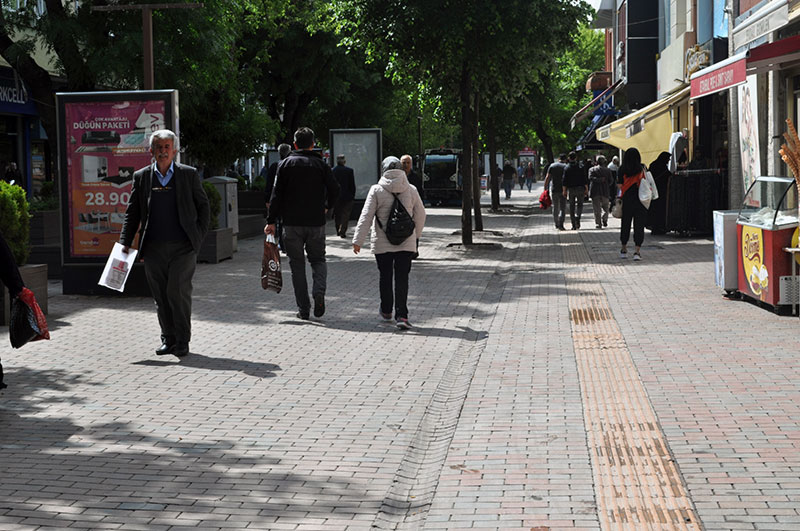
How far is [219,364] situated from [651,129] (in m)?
16.8

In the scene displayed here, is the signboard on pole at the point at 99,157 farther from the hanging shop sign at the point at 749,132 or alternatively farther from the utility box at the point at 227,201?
the hanging shop sign at the point at 749,132

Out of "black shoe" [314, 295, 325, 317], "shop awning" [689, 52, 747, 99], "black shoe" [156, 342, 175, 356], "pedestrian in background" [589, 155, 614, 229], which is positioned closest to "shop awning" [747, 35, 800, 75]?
"shop awning" [689, 52, 747, 99]

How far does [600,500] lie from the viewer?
4719 mm

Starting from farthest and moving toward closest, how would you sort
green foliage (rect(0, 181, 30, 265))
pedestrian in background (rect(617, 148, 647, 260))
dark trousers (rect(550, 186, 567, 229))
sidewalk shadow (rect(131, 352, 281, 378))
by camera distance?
dark trousers (rect(550, 186, 567, 229)), pedestrian in background (rect(617, 148, 647, 260)), green foliage (rect(0, 181, 30, 265)), sidewalk shadow (rect(131, 352, 281, 378))

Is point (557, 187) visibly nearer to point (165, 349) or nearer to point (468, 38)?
point (468, 38)

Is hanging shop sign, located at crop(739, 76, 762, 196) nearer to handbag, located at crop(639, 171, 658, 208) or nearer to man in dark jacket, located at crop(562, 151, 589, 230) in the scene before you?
handbag, located at crop(639, 171, 658, 208)

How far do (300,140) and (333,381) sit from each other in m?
3.74

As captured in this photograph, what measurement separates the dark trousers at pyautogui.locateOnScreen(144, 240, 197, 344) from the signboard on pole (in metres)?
4.00

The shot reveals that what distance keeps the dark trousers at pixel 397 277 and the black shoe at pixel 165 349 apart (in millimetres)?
2285

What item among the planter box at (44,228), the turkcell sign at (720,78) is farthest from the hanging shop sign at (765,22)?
the planter box at (44,228)

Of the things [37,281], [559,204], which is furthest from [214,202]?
[559,204]

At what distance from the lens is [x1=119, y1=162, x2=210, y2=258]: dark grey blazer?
28.2 ft

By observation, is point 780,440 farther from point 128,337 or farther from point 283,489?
point 128,337

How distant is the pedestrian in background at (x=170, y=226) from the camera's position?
858 cm
